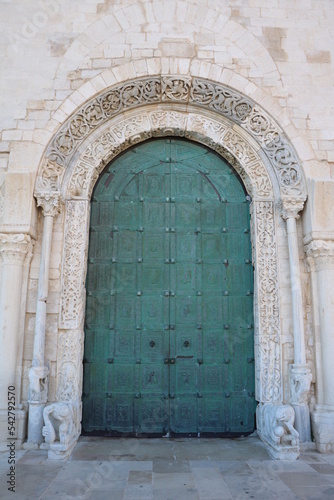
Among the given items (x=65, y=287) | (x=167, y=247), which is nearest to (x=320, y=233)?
(x=167, y=247)

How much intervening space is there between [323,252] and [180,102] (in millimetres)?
2843

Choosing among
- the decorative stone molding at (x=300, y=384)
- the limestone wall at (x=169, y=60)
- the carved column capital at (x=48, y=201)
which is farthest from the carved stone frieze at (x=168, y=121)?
the decorative stone molding at (x=300, y=384)

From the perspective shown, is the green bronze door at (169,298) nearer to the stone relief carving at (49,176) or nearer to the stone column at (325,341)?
the stone relief carving at (49,176)

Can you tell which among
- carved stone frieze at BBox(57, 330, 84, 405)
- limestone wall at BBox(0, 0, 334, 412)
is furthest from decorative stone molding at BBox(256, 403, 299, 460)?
carved stone frieze at BBox(57, 330, 84, 405)

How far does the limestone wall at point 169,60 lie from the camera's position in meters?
5.32

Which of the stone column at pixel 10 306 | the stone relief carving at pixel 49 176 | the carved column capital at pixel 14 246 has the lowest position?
the stone column at pixel 10 306

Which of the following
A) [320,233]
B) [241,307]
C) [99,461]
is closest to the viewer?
[99,461]

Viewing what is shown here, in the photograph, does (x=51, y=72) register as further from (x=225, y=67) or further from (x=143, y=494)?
(x=143, y=494)

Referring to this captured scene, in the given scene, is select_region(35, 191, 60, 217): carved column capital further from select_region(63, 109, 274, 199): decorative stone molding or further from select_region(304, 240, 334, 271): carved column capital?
select_region(304, 240, 334, 271): carved column capital

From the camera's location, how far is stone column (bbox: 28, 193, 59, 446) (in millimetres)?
4574

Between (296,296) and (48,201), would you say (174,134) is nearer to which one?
(48,201)

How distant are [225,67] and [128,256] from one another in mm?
2938

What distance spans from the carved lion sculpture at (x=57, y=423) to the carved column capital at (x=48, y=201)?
7.56 feet

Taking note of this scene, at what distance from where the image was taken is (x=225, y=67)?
18.4 feet
